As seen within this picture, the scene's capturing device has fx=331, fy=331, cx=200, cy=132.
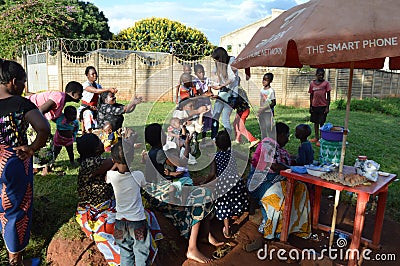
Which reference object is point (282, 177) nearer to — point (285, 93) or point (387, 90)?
point (285, 93)

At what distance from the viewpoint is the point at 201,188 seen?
11.3 feet

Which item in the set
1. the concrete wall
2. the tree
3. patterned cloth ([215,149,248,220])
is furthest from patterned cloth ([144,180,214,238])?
the tree

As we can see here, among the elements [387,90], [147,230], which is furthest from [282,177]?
[387,90]

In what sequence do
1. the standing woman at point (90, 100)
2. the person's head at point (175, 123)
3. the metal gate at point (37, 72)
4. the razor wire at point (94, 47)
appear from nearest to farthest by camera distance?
the person's head at point (175, 123) → the standing woman at point (90, 100) → the razor wire at point (94, 47) → the metal gate at point (37, 72)

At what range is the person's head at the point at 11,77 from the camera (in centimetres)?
267

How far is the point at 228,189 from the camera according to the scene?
3.49 metres

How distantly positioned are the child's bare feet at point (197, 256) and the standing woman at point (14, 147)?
150 centimetres

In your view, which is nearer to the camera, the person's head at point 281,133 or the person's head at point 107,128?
the person's head at point 281,133

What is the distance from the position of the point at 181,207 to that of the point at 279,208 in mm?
1050

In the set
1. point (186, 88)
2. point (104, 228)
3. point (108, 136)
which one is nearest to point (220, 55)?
point (186, 88)

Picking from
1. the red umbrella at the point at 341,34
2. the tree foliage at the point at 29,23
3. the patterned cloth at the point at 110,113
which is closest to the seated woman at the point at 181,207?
the red umbrella at the point at 341,34

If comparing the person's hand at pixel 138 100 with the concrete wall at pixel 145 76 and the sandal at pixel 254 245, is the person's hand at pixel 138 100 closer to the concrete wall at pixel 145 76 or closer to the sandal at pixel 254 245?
the sandal at pixel 254 245

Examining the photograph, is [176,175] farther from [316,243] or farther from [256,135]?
[256,135]

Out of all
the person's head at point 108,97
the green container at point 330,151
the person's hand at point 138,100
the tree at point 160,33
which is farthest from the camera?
the tree at point 160,33
